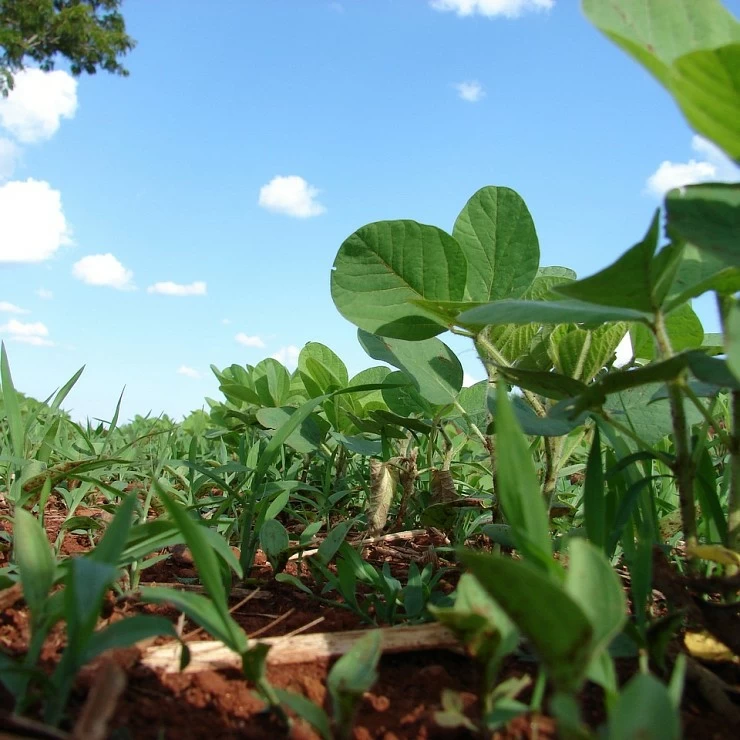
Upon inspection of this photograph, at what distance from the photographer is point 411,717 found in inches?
31.5

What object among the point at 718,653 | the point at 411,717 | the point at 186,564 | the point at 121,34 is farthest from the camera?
the point at 121,34

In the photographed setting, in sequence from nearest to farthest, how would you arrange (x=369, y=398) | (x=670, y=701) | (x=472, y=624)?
(x=670, y=701) < (x=472, y=624) < (x=369, y=398)

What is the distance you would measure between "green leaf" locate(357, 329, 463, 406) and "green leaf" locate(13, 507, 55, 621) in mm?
781

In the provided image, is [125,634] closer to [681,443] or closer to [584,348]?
[681,443]

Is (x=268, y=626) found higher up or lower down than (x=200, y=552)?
lower down

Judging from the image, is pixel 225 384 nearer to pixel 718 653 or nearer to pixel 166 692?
pixel 166 692

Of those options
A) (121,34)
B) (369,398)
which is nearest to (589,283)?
(369,398)

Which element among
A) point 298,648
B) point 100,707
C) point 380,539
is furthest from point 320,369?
point 100,707

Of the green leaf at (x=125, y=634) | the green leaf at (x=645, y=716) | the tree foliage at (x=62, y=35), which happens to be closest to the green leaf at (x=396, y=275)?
the green leaf at (x=125, y=634)

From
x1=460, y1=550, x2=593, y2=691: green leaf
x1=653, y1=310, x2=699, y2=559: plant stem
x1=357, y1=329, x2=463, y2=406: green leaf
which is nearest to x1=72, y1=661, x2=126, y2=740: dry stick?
x1=460, y1=550, x2=593, y2=691: green leaf

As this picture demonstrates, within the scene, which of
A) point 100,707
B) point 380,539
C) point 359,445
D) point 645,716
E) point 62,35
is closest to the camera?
point 645,716

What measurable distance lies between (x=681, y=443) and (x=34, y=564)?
2.61 ft

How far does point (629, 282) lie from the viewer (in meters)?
0.82

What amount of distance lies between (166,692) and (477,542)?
3.08 ft
